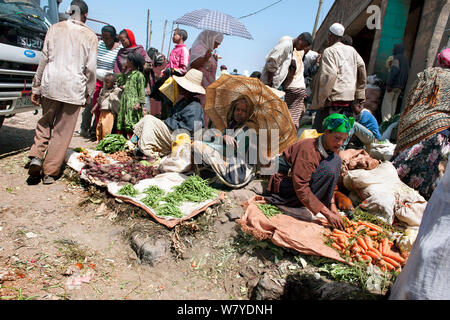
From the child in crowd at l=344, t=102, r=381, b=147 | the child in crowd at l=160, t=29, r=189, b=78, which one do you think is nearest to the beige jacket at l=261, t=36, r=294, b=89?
the child in crowd at l=344, t=102, r=381, b=147

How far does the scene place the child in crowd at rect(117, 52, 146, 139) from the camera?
5676 mm

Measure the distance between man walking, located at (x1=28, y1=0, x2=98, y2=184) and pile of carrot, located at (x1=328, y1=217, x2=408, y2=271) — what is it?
12.4 ft

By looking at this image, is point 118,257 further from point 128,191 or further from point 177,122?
point 177,122

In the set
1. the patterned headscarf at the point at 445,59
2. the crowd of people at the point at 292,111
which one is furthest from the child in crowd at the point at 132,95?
the patterned headscarf at the point at 445,59

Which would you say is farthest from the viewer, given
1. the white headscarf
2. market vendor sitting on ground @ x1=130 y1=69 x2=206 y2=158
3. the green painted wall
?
the green painted wall

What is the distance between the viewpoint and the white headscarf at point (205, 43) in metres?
5.67

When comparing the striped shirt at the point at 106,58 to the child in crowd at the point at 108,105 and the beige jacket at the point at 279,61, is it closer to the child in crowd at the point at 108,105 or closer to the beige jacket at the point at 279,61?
the child in crowd at the point at 108,105

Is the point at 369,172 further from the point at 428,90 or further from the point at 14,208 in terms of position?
the point at 14,208

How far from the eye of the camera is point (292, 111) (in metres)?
5.64

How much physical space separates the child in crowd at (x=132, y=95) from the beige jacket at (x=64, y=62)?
150cm

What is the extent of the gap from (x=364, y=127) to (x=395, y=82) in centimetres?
250

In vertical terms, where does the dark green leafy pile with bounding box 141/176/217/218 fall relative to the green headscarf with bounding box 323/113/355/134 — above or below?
below

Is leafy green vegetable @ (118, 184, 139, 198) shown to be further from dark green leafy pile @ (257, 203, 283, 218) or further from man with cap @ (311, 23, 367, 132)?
man with cap @ (311, 23, 367, 132)
